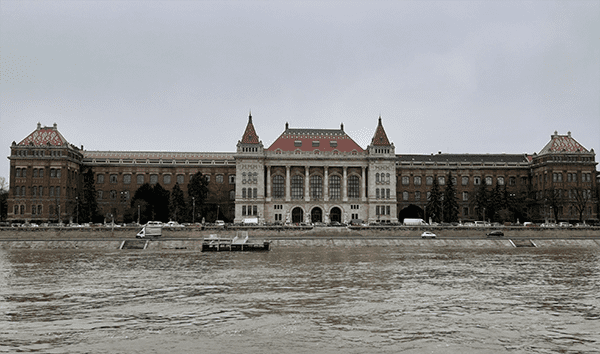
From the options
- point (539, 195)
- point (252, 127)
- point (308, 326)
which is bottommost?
point (308, 326)

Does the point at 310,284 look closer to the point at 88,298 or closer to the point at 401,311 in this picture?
the point at 401,311

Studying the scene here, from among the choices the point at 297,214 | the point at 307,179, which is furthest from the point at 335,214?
the point at 307,179

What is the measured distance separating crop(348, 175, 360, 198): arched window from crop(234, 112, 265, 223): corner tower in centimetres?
1811

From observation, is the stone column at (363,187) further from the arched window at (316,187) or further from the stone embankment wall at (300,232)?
the stone embankment wall at (300,232)

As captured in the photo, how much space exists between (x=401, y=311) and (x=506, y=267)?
24.3 metres

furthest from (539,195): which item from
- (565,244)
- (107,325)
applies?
(107,325)

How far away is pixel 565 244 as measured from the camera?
80.2 m

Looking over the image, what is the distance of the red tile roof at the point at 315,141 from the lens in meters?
118

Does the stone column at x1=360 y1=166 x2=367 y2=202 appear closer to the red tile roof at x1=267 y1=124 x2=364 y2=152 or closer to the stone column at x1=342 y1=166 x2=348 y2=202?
the stone column at x1=342 y1=166 x2=348 y2=202

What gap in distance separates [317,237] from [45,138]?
209ft

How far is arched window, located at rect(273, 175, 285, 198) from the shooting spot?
117 metres

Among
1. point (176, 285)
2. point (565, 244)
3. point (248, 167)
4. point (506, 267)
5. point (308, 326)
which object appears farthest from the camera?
point (248, 167)

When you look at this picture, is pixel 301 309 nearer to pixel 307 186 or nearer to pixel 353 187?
pixel 307 186

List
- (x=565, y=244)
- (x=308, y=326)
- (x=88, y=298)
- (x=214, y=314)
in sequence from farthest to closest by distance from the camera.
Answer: (x=565, y=244) < (x=88, y=298) < (x=214, y=314) < (x=308, y=326)
